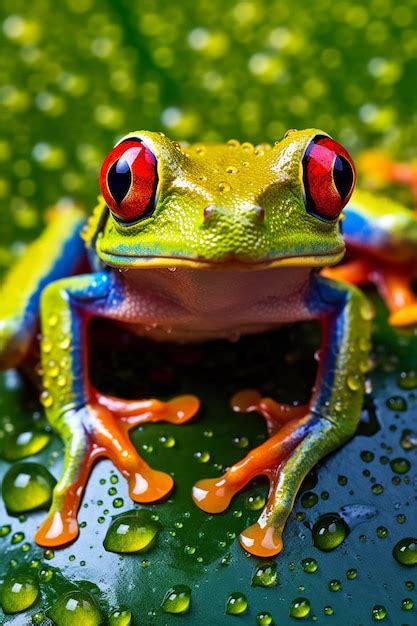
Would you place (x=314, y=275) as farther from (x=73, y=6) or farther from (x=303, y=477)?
(x=73, y=6)

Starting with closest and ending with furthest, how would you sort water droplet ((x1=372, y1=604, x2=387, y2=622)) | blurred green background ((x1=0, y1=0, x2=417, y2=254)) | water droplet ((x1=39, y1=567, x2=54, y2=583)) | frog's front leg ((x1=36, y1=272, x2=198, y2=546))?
water droplet ((x1=372, y1=604, x2=387, y2=622)) < water droplet ((x1=39, y1=567, x2=54, y2=583)) < frog's front leg ((x1=36, y1=272, x2=198, y2=546)) < blurred green background ((x1=0, y1=0, x2=417, y2=254))

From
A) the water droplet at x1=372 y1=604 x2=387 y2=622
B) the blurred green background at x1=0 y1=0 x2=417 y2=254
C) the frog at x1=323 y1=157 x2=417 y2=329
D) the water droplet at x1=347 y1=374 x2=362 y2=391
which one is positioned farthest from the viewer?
the blurred green background at x1=0 y1=0 x2=417 y2=254

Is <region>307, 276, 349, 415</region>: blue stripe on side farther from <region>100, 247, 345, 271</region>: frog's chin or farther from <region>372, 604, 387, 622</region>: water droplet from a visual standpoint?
<region>372, 604, 387, 622</region>: water droplet

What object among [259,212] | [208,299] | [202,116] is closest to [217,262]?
[259,212]

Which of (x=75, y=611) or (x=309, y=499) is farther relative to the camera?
(x=309, y=499)

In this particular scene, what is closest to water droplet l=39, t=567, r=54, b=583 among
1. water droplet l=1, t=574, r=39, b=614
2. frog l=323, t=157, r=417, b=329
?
water droplet l=1, t=574, r=39, b=614

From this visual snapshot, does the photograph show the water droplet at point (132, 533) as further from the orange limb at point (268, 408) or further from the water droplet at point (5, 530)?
the orange limb at point (268, 408)

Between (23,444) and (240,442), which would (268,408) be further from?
(23,444)
